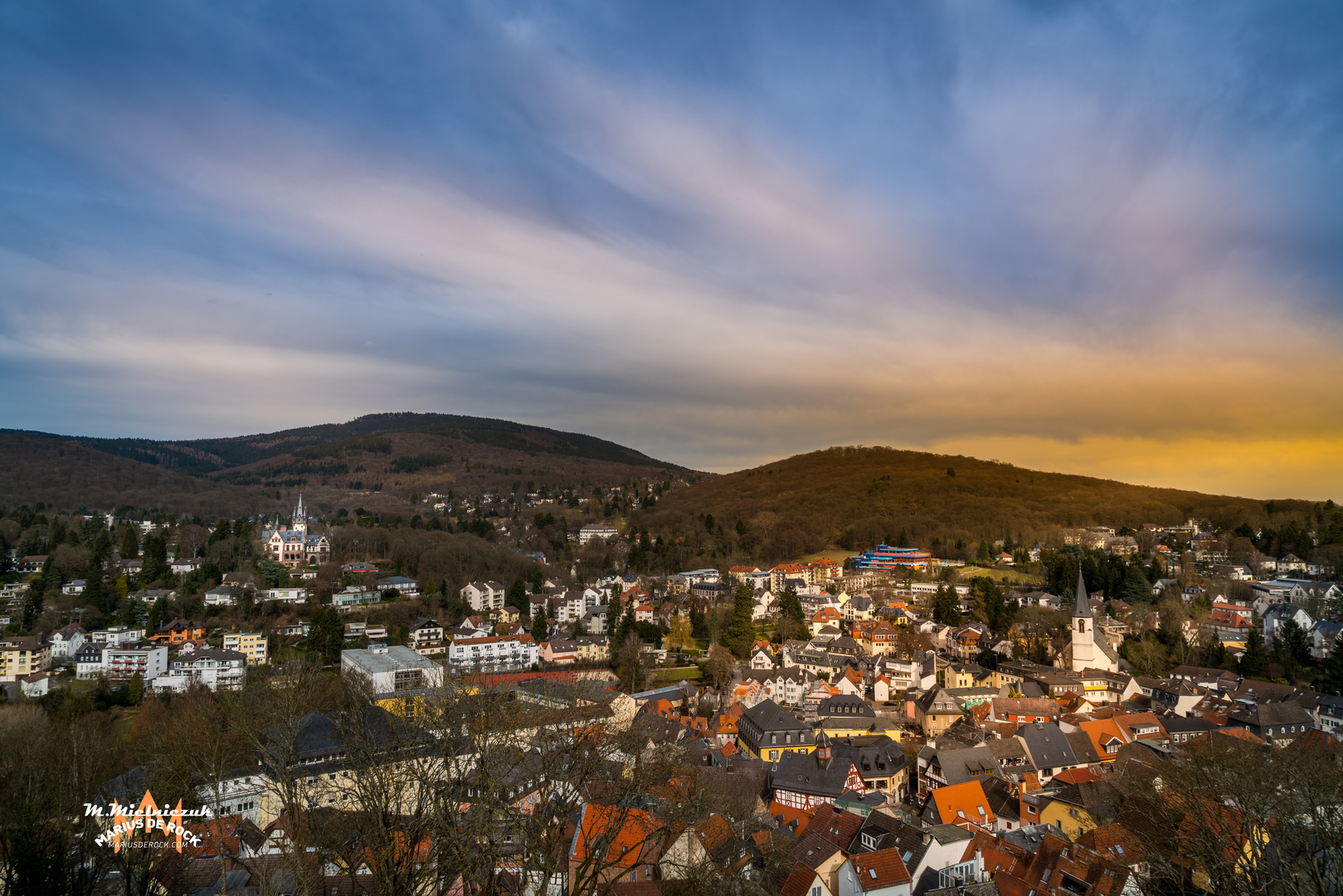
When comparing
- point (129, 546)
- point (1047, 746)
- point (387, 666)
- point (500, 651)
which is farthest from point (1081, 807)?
point (129, 546)

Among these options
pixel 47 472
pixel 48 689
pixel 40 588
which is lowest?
pixel 48 689

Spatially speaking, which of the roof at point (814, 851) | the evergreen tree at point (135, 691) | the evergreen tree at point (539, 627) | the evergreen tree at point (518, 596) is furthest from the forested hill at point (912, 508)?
the roof at point (814, 851)

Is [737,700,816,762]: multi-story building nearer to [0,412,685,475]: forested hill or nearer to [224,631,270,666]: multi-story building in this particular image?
[224,631,270,666]: multi-story building

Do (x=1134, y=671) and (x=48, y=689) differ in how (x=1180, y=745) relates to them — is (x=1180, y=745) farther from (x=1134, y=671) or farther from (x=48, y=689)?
(x=48, y=689)

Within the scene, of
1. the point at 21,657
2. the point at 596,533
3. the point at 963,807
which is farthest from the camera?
the point at 596,533

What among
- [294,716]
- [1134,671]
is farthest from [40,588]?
[1134,671]

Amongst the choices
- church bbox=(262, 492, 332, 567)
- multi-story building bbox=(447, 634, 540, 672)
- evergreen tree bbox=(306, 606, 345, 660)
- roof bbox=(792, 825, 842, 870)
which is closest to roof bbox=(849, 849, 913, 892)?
roof bbox=(792, 825, 842, 870)

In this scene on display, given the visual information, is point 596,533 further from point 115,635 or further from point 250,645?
point 115,635
